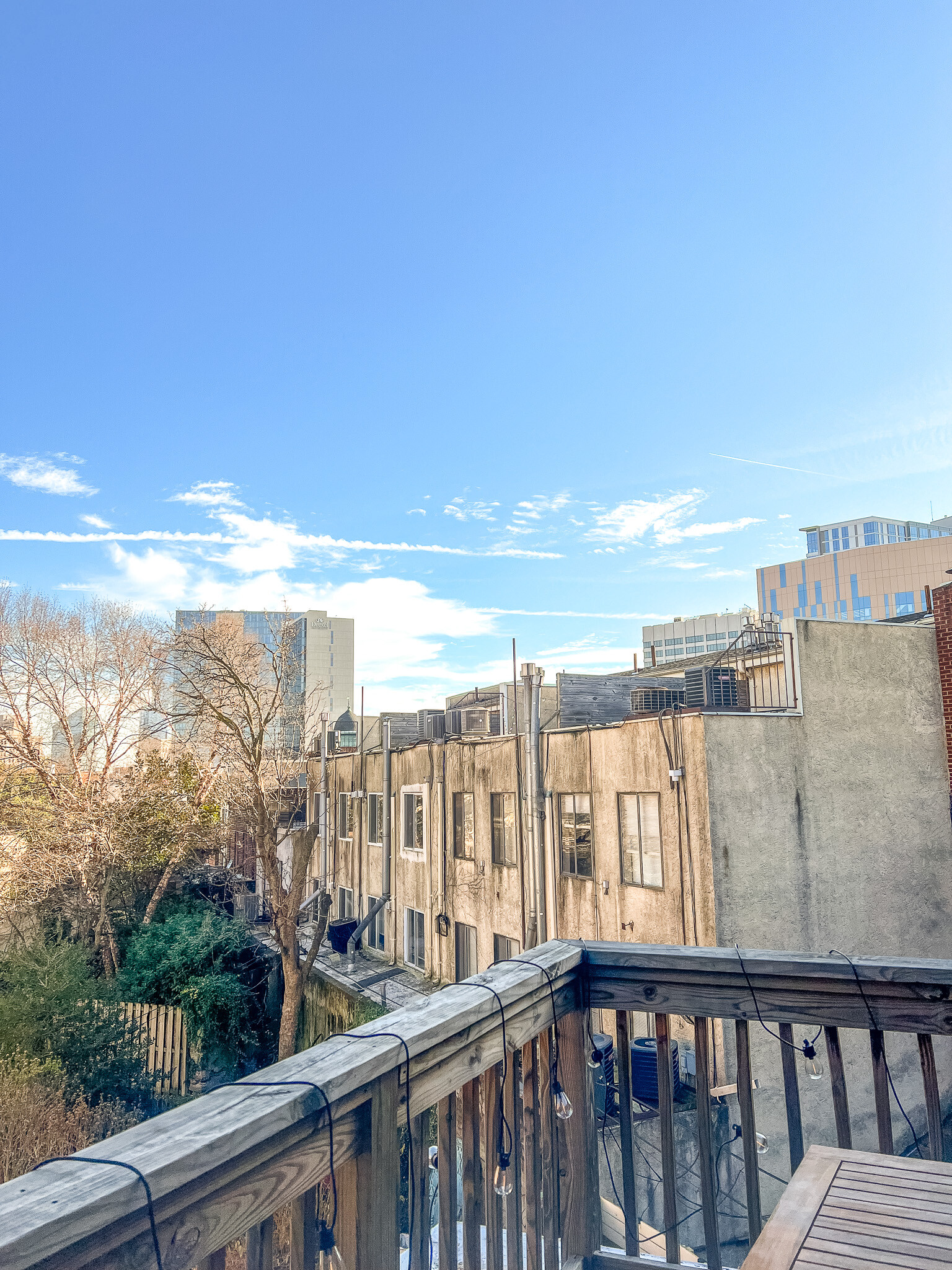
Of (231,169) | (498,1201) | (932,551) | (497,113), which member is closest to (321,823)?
(231,169)

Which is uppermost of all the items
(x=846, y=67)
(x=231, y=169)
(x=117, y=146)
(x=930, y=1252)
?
(x=231, y=169)

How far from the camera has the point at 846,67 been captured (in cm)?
1155

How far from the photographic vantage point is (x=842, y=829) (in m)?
13.1

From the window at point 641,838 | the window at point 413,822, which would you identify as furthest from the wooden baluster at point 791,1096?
the window at point 413,822

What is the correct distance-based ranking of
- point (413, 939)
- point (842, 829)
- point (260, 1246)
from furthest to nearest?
point (413, 939)
point (842, 829)
point (260, 1246)

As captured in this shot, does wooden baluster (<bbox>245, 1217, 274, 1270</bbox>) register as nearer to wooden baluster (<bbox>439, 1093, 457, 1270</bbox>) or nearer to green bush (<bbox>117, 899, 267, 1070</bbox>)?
wooden baluster (<bbox>439, 1093, 457, 1270</bbox>)

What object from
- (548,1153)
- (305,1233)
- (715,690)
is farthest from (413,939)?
(305,1233)

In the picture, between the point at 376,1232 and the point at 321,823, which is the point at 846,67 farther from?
the point at 321,823

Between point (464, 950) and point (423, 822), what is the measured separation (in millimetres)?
3435

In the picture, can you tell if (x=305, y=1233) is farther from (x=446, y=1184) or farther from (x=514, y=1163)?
(x=514, y=1163)

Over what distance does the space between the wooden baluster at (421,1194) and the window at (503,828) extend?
15.2 m

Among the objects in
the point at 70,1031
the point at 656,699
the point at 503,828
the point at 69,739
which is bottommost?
the point at 70,1031

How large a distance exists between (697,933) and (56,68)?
17582 millimetres

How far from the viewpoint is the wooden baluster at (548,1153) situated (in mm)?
2242
